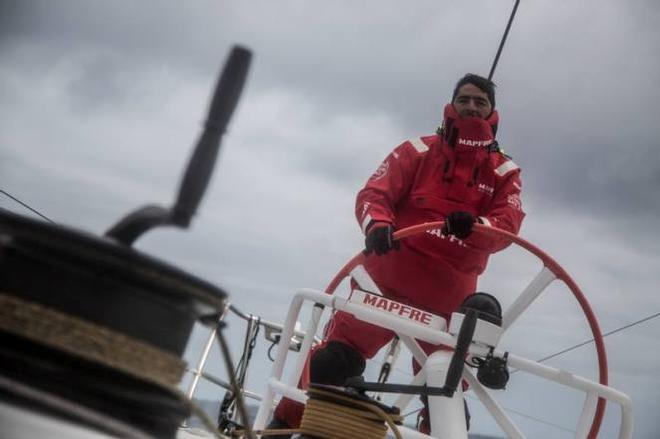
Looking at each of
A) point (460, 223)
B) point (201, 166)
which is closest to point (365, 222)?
point (460, 223)

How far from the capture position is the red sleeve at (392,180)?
3027 millimetres

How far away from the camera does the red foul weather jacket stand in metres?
2.91

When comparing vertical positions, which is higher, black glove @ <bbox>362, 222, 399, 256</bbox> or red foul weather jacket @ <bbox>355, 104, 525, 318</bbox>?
red foul weather jacket @ <bbox>355, 104, 525, 318</bbox>

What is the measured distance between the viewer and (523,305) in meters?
2.37

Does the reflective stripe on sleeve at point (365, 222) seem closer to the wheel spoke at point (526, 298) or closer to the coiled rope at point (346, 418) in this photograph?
the wheel spoke at point (526, 298)

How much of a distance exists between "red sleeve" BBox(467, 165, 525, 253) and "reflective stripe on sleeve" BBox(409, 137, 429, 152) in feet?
1.24

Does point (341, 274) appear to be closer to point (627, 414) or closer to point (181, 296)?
point (627, 414)

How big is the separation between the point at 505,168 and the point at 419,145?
412 mm

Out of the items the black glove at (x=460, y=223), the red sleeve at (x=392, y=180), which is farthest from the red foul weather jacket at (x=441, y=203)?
the black glove at (x=460, y=223)

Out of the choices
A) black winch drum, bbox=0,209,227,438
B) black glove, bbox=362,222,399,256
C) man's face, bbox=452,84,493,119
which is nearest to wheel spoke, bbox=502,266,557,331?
black glove, bbox=362,222,399,256

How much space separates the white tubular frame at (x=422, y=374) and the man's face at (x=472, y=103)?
1.37 meters

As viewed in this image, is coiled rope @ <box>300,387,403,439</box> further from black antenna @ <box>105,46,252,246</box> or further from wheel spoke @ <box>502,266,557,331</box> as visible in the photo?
wheel spoke @ <box>502,266,557,331</box>

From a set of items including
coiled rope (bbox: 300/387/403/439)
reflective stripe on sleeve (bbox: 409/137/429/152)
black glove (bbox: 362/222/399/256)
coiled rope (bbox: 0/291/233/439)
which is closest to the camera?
coiled rope (bbox: 0/291/233/439)

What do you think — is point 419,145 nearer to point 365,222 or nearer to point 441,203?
point 441,203
